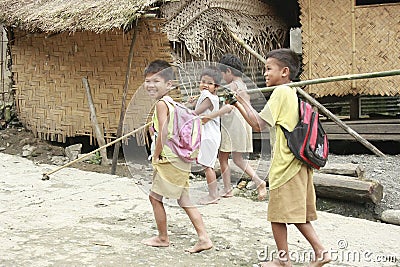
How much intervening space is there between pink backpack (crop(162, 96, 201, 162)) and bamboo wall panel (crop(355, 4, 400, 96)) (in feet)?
16.7

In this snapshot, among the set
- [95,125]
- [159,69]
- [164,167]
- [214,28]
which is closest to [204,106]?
[159,69]

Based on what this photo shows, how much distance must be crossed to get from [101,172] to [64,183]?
1082 mm

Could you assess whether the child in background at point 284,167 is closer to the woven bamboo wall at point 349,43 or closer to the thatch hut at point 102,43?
the thatch hut at point 102,43

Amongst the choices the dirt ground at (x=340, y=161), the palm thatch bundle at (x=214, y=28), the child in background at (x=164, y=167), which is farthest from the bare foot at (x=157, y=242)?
the palm thatch bundle at (x=214, y=28)

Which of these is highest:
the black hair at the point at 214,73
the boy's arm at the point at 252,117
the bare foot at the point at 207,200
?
the black hair at the point at 214,73

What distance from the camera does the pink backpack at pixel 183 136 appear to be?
400 centimetres

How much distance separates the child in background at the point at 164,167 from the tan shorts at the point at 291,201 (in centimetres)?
78

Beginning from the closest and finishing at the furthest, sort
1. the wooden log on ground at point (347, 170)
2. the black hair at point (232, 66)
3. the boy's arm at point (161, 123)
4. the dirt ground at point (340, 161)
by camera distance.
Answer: the boy's arm at point (161, 123) → the black hair at point (232, 66) → the dirt ground at point (340, 161) → the wooden log on ground at point (347, 170)

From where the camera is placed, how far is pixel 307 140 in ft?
11.2

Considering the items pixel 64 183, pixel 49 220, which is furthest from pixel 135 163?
pixel 64 183

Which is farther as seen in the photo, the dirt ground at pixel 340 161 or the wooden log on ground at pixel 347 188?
the dirt ground at pixel 340 161

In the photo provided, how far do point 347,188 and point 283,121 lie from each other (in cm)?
265

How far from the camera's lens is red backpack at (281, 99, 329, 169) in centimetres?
341
